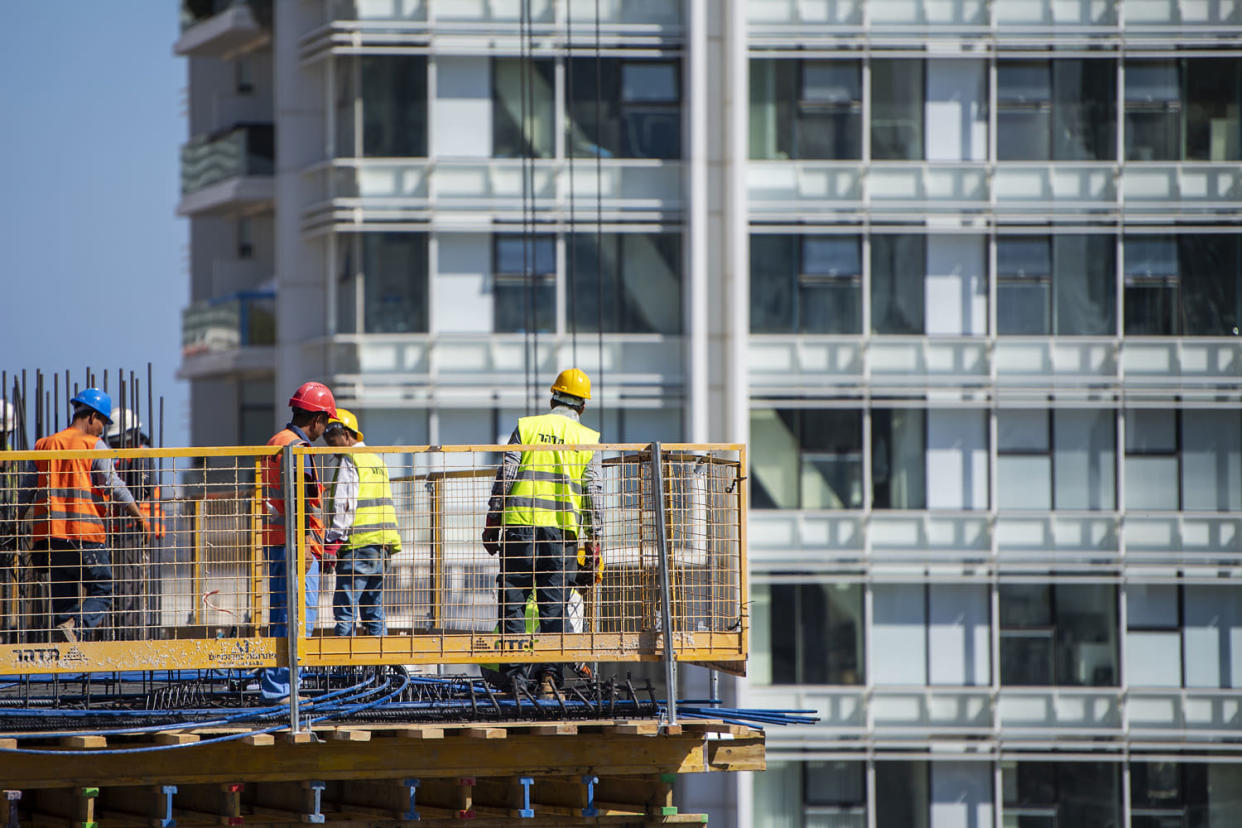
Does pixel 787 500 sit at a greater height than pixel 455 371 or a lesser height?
lesser

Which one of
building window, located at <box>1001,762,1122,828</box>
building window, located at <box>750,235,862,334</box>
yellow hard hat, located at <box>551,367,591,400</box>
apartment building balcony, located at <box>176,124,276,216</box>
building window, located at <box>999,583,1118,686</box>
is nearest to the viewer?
yellow hard hat, located at <box>551,367,591,400</box>

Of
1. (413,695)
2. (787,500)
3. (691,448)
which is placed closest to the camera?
(691,448)

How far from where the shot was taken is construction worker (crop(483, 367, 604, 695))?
12.2 metres

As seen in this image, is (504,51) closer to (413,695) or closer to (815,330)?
(815,330)

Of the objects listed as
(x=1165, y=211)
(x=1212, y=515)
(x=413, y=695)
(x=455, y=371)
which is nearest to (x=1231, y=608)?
(x=1212, y=515)

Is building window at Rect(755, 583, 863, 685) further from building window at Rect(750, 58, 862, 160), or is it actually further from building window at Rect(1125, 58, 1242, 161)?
building window at Rect(1125, 58, 1242, 161)

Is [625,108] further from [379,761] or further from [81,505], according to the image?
[379,761]

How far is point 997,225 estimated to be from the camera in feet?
109

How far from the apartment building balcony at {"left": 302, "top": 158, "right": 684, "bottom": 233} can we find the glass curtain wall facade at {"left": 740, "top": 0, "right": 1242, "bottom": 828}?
6.18 feet

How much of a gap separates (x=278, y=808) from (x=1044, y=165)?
2430 centimetres

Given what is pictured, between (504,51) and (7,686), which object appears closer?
(7,686)

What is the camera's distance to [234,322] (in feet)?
131

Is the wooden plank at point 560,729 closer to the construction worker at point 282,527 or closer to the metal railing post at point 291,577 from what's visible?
the metal railing post at point 291,577

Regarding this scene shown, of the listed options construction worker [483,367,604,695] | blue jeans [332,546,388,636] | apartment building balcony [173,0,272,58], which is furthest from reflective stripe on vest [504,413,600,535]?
apartment building balcony [173,0,272,58]
